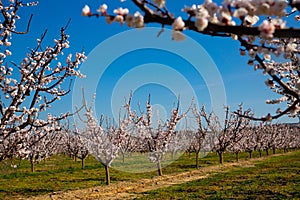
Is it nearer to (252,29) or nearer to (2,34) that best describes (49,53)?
(2,34)

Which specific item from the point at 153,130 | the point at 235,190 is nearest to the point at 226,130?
the point at 153,130

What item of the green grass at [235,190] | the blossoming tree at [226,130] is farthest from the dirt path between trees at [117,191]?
the blossoming tree at [226,130]

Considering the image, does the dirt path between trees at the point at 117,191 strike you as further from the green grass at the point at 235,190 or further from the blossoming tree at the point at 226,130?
the blossoming tree at the point at 226,130

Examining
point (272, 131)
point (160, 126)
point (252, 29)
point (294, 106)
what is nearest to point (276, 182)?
point (160, 126)

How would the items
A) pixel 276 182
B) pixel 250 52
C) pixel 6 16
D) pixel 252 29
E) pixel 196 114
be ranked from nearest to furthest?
pixel 252 29 < pixel 250 52 < pixel 6 16 < pixel 276 182 < pixel 196 114

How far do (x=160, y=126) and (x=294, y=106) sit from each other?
753 inches

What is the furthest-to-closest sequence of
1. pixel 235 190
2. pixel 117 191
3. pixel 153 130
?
pixel 153 130, pixel 117 191, pixel 235 190

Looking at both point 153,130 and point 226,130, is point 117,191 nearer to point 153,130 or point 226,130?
point 153,130

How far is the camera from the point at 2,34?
532cm

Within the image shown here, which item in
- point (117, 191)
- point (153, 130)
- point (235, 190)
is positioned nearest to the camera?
point (235, 190)

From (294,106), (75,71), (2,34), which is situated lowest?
(294,106)

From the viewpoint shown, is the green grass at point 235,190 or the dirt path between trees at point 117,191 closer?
the green grass at point 235,190

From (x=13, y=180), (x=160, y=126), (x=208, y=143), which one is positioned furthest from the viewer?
(x=208, y=143)

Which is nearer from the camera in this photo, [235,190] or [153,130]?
[235,190]
